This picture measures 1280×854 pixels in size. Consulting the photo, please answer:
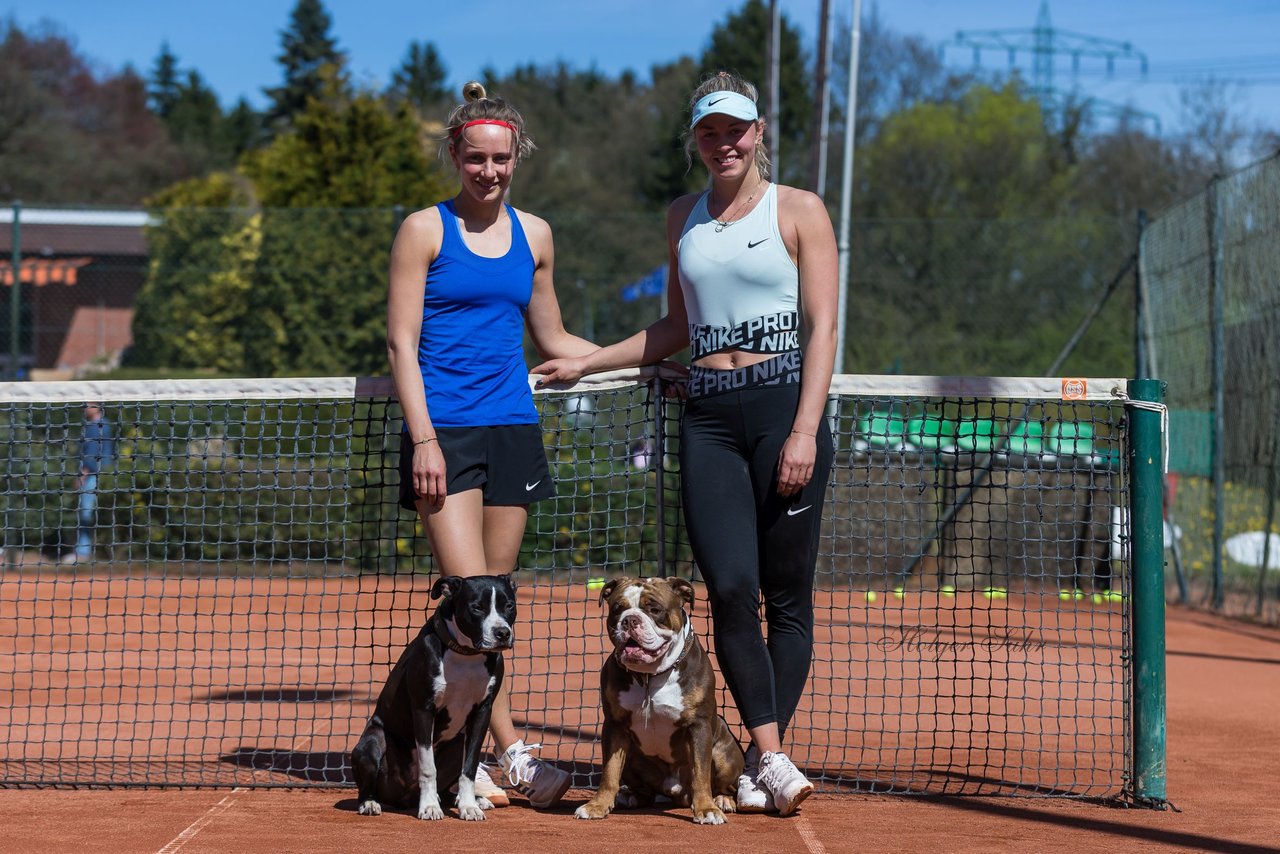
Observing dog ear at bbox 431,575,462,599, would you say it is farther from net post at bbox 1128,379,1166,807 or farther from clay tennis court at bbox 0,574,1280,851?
net post at bbox 1128,379,1166,807

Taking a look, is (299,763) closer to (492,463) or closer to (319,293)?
(492,463)

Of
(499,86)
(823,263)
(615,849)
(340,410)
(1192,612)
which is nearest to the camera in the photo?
(615,849)

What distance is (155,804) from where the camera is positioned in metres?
4.66

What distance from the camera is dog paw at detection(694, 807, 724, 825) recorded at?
4.31 metres

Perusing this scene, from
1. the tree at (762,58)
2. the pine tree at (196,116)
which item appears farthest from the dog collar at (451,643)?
the pine tree at (196,116)

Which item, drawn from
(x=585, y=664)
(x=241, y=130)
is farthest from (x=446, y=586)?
(x=241, y=130)

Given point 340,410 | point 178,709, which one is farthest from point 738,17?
point 178,709

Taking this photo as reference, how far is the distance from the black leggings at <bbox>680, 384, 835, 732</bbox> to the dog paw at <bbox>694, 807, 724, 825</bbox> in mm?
299

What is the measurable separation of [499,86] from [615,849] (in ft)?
178

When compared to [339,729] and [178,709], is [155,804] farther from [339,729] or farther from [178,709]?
[178,709]

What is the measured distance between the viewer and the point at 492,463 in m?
4.54

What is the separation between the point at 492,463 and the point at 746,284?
3.17 ft

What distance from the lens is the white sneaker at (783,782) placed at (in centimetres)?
433

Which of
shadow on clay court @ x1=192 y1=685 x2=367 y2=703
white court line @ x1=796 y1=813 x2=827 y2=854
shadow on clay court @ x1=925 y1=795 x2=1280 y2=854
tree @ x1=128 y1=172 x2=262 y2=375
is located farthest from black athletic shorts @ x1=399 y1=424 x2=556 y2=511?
tree @ x1=128 y1=172 x2=262 y2=375
